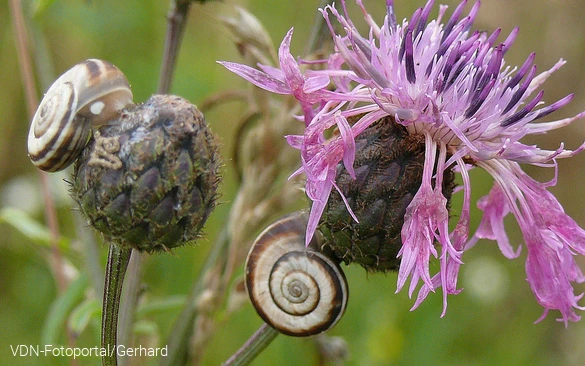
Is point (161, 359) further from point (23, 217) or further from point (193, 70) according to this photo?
point (193, 70)

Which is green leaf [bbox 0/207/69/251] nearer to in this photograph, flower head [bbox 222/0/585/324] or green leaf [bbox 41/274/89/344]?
green leaf [bbox 41/274/89/344]

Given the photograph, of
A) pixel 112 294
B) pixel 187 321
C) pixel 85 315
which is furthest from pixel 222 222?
pixel 112 294

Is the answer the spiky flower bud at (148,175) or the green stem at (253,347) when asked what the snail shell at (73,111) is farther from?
the green stem at (253,347)

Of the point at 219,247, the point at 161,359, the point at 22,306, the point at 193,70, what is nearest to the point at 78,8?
the point at 193,70

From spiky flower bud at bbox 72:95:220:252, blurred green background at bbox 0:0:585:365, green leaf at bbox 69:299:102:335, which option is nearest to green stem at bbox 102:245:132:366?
spiky flower bud at bbox 72:95:220:252

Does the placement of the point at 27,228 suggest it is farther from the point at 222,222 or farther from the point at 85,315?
the point at 222,222

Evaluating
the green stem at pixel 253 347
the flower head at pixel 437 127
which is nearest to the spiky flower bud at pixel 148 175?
the flower head at pixel 437 127
